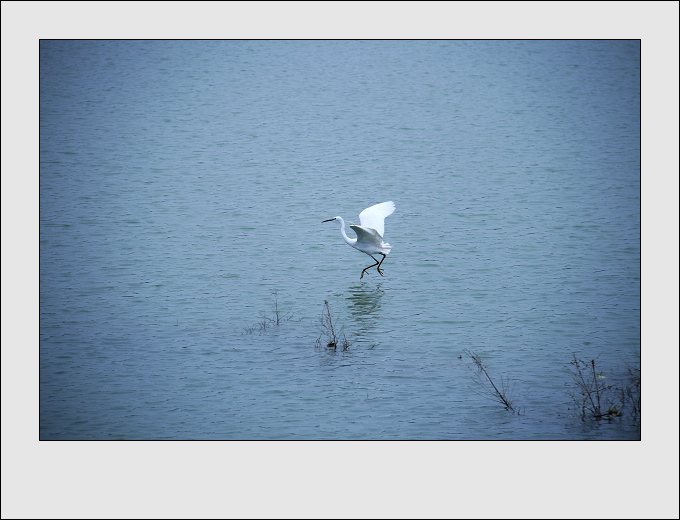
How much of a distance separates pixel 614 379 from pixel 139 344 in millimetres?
6704

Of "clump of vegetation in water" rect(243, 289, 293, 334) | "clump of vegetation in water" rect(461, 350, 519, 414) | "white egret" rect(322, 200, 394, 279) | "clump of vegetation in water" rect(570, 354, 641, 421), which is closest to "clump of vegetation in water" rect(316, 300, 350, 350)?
"clump of vegetation in water" rect(243, 289, 293, 334)

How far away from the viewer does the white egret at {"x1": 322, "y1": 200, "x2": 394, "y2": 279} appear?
12961 mm

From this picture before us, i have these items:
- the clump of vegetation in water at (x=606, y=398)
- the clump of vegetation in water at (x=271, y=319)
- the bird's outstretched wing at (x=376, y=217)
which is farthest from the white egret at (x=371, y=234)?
the clump of vegetation in water at (x=606, y=398)

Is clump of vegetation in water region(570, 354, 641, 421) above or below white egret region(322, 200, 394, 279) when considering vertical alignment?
below

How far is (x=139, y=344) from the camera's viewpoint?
10984 millimetres

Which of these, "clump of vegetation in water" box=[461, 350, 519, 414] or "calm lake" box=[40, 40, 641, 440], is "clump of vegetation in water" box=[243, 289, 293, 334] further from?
"clump of vegetation in water" box=[461, 350, 519, 414]

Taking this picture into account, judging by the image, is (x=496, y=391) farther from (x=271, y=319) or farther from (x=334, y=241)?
(x=334, y=241)

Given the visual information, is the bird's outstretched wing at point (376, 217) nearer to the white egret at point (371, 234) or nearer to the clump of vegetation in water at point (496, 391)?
the white egret at point (371, 234)

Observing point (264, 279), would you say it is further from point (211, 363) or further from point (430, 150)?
point (430, 150)

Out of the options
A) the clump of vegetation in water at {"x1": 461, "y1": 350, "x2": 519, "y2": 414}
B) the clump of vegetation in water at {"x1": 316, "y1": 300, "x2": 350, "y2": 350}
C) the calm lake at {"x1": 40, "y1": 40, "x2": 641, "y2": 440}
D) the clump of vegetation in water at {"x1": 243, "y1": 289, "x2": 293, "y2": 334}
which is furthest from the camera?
the clump of vegetation in water at {"x1": 243, "y1": 289, "x2": 293, "y2": 334}

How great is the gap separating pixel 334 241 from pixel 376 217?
6.42 ft

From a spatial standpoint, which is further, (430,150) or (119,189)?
(430,150)

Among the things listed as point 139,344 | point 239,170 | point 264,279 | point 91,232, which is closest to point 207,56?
point 239,170

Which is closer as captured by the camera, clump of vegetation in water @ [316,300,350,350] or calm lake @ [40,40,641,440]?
calm lake @ [40,40,641,440]
